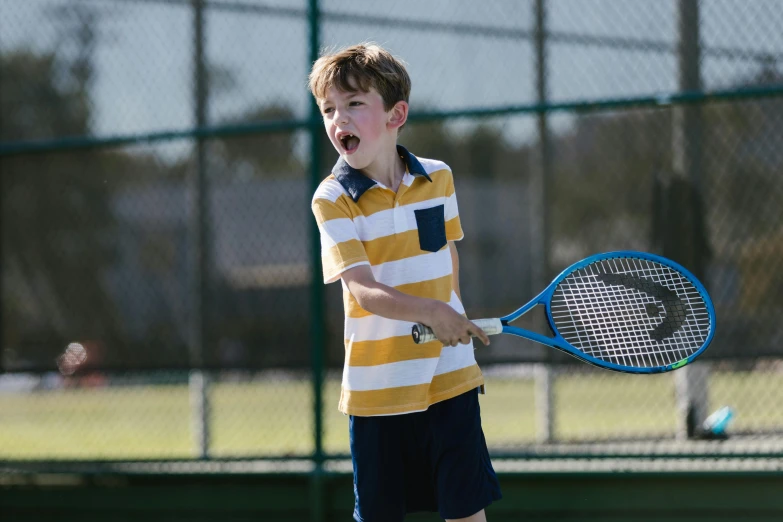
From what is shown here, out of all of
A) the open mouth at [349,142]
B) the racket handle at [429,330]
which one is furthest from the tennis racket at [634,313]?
the open mouth at [349,142]

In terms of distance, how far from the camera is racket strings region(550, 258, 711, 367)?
285 centimetres

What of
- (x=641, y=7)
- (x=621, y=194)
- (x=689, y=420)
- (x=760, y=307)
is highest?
(x=641, y=7)

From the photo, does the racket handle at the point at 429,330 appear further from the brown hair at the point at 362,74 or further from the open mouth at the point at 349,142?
the brown hair at the point at 362,74

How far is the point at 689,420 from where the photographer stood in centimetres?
441

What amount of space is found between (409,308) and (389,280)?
0.81ft

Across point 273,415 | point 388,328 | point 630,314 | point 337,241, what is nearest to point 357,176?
point 337,241

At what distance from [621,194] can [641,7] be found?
1304 millimetres

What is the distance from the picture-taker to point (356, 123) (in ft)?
8.75

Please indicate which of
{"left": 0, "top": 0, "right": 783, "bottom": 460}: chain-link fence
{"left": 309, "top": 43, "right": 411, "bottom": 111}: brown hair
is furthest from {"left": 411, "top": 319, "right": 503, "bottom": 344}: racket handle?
{"left": 0, "top": 0, "right": 783, "bottom": 460}: chain-link fence

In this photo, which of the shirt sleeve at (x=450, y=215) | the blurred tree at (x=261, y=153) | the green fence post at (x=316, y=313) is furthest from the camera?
the blurred tree at (x=261, y=153)

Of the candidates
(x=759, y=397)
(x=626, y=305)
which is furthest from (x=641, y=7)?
(x=759, y=397)

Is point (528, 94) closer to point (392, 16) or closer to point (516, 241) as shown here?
point (392, 16)

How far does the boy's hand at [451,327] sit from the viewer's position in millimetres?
2416

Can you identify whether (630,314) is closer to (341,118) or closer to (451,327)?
(451,327)
